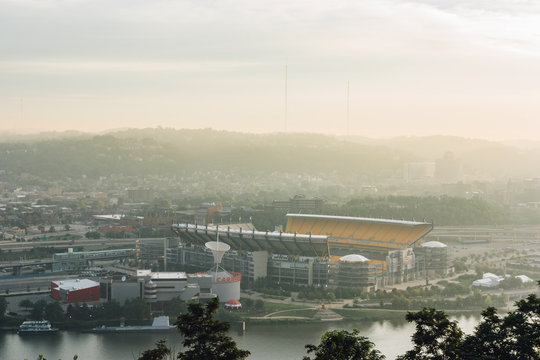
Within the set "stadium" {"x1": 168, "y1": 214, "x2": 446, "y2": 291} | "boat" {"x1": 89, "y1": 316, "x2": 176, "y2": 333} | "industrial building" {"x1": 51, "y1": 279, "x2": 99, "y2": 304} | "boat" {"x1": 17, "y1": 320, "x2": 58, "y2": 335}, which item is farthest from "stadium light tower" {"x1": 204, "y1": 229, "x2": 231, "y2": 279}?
"boat" {"x1": 17, "y1": 320, "x2": 58, "y2": 335}

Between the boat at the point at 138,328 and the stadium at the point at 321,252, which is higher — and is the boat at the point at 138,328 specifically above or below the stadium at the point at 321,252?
below

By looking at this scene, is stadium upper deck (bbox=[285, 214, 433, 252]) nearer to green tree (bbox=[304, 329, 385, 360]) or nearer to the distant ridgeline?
green tree (bbox=[304, 329, 385, 360])

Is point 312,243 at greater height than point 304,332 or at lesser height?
greater

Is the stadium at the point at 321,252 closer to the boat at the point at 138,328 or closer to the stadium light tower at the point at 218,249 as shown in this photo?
the stadium light tower at the point at 218,249

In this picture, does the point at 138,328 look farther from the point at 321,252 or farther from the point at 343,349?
the point at 343,349

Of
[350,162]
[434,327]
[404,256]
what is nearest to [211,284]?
[404,256]

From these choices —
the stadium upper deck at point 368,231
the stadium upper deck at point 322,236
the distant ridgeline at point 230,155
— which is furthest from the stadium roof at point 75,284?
the distant ridgeline at point 230,155

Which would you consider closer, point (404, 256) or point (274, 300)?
point (274, 300)

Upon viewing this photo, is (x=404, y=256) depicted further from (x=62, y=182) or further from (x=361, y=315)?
(x=62, y=182)
